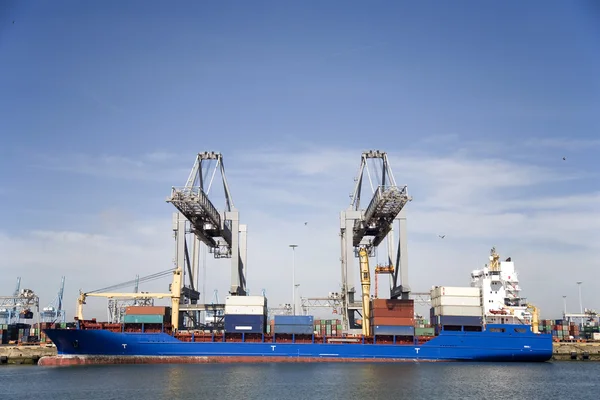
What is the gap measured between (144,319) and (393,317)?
2254 centimetres

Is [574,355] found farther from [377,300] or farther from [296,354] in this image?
[296,354]

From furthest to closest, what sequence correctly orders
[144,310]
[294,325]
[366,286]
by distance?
[366,286] < [294,325] < [144,310]

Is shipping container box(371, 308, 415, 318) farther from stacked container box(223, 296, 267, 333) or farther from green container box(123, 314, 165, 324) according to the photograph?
green container box(123, 314, 165, 324)

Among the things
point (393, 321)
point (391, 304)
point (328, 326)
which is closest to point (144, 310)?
point (391, 304)

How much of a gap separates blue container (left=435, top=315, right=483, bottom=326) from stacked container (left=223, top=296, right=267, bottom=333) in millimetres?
16417

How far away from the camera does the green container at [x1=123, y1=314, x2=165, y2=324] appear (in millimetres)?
50031

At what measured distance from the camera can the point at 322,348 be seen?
5097cm

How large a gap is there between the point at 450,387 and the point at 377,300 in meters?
16.3

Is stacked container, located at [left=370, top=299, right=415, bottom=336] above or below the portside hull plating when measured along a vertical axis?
above

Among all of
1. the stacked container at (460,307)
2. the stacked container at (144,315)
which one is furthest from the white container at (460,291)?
the stacked container at (144,315)

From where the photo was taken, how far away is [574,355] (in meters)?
62.2

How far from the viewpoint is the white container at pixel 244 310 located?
166ft

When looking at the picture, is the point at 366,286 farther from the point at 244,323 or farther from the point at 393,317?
the point at 244,323

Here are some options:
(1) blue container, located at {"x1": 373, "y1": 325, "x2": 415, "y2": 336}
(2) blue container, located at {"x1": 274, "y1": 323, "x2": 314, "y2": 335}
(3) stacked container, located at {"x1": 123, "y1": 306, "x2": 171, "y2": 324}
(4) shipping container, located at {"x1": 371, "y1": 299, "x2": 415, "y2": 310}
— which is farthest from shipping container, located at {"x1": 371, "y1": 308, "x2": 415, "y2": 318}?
(3) stacked container, located at {"x1": 123, "y1": 306, "x2": 171, "y2": 324}
